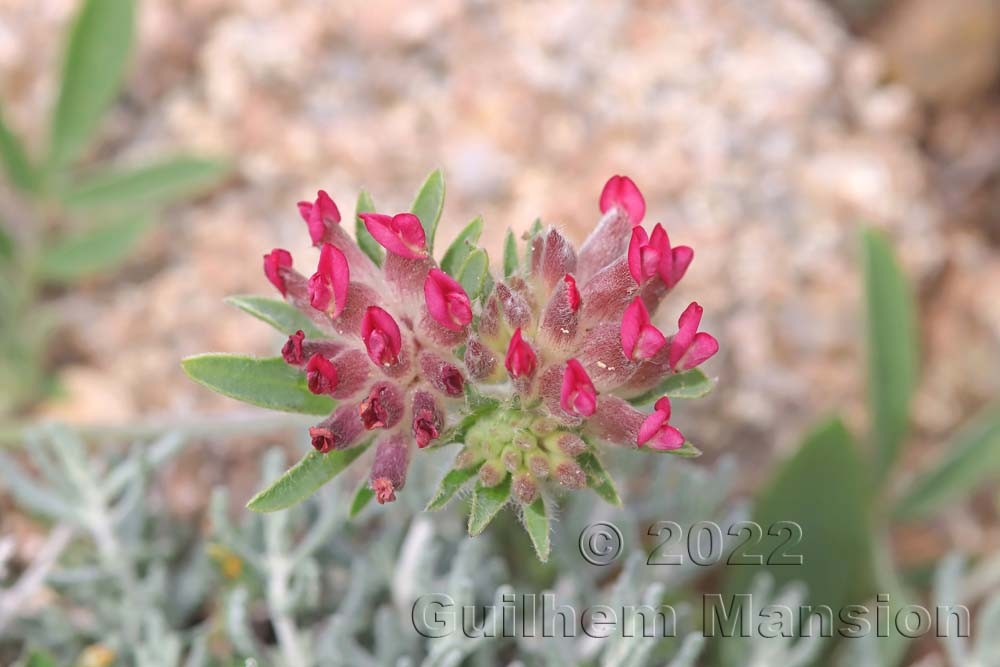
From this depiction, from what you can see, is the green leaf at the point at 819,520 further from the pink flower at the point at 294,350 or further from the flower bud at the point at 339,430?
the pink flower at the point at 294,350

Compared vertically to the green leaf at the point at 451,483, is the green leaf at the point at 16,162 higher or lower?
higher

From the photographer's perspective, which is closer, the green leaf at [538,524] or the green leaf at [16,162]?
the green leaf at [538,524]

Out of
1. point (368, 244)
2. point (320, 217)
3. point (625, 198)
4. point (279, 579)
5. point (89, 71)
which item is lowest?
point (279, 579)

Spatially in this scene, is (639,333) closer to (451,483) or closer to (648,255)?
(648,255)

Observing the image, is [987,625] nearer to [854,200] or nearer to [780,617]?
[780,617]

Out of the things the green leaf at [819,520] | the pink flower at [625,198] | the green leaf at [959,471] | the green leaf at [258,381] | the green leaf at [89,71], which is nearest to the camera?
the green leaf at [258,381]

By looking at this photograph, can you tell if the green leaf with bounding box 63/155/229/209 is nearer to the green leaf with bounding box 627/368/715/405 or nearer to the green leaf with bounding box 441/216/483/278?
the green leaf with bounding box 441/216/483/278

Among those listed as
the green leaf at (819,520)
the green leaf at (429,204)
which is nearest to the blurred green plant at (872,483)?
the green leaf at (819,520)
